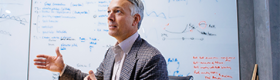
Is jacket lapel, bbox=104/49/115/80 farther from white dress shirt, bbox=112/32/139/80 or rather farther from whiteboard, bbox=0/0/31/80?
whiteboard, bbox=0/0/31/80

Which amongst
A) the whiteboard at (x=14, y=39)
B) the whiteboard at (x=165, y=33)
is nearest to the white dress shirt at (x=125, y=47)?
the whiteboard at (x=165, y=33)

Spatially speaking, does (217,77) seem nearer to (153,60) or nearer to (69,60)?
(153,60)

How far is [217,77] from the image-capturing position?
1.74 m

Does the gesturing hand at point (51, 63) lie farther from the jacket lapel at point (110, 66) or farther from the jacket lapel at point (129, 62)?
the jacket lapel at point (129, 62)

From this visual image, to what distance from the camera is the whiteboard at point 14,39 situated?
197cm

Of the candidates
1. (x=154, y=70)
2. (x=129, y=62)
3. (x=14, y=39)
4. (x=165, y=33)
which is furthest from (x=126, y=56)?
(x=14, y=39)

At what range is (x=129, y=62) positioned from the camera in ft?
2.88

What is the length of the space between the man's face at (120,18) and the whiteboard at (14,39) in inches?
59.6

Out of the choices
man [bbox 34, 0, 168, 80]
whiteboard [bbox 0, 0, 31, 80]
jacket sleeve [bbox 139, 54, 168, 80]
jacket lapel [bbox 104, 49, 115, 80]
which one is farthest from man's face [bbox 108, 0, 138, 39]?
whiteboard [bbox 0, 0, 31, 80]

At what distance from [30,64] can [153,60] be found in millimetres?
1755

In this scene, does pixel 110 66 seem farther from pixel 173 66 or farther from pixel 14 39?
pixel 14 39

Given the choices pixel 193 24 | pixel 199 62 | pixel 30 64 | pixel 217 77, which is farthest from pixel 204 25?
pixel 30 64

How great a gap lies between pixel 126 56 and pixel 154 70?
7.9 inches

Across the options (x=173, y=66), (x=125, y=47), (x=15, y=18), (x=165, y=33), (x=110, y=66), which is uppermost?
(x=15, y=18)
